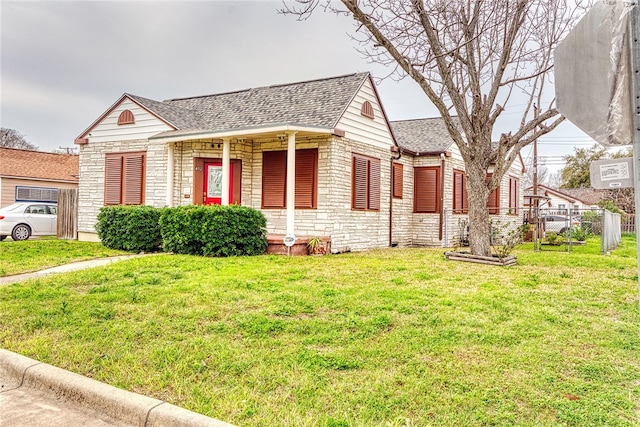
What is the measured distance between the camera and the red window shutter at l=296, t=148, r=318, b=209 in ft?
37.8

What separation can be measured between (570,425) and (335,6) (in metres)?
8.89

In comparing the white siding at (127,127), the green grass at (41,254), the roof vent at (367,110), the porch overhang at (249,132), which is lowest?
the green grass at (41,254)

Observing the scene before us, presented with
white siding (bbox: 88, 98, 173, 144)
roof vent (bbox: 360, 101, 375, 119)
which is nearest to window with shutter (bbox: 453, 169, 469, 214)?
roof vent (bbox: 360, 101, 375, 119)

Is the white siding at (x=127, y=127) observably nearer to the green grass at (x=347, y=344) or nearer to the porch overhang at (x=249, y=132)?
the porch overhang at (x=249, y=132)

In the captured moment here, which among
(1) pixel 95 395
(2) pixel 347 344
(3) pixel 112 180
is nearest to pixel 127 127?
(3) pixel 112 180

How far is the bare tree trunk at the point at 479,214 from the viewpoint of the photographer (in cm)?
999

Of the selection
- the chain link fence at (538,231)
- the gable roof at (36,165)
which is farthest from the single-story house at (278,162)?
the gable roof at (36,165)

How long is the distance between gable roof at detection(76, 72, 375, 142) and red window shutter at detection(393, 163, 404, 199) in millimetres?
3369

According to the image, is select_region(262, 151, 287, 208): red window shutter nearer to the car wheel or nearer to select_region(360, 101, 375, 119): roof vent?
select_region(360, 101, 375, 119): roof vent

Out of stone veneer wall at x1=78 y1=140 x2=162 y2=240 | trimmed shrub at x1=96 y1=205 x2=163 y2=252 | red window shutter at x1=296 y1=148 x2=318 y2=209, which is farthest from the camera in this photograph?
stone veneer wall at x1=78 y1=140 x2=162 y2=240

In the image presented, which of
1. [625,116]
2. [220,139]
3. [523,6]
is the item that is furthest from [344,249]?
[625,116]

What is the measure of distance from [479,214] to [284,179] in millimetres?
5291

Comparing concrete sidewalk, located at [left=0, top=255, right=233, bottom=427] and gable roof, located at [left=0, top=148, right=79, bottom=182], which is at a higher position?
gable roof, located at [left=0, top=148, right=79, bottom=182]

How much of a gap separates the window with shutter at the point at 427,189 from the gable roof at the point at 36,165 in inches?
737
